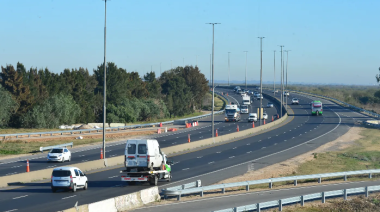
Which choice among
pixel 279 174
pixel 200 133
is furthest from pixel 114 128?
pixel 279 174

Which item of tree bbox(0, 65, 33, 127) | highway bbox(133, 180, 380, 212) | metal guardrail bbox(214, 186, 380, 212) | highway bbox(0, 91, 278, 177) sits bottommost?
highway bbox(0, 91, 278, 177)

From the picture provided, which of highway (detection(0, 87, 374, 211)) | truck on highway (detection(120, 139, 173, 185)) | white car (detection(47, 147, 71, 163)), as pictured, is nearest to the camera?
highway (detection(0, 87, 374, 211))

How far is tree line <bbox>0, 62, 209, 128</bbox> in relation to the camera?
247ft

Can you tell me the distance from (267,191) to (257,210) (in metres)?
7.18

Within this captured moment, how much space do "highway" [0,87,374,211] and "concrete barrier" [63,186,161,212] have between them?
7.69ft

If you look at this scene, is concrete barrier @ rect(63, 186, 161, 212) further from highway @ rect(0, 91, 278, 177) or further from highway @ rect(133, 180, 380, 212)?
highway @ rect(0, 91, 278, 177)

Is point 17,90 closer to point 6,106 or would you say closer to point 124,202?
point 6,106

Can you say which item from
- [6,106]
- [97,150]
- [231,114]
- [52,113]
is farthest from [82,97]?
[97,150]

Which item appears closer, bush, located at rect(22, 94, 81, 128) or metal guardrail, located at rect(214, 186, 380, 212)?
metal guardrail, located at rect(214, 186, 380, 212)

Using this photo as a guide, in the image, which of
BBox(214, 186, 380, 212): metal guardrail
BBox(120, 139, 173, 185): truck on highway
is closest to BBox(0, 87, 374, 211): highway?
BBox(120, 139, 173, 185): truck on highway

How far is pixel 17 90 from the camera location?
7688cm

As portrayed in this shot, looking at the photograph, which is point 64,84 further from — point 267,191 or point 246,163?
point 267,191

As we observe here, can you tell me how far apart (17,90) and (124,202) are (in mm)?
60178

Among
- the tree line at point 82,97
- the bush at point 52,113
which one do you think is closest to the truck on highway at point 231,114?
the tree line at point 82,97
